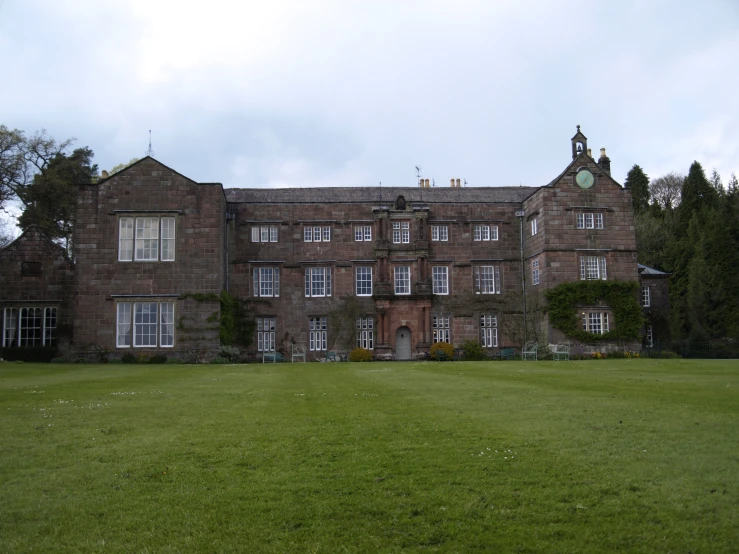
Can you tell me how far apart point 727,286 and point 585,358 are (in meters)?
15.7

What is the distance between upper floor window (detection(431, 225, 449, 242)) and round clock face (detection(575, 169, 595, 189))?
28.0 ft

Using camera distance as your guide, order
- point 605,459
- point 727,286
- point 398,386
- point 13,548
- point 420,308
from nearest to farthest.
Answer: point 13,548 → point 605,459 → point 398,386 → point 420,308 → point 727,286

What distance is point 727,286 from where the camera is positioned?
46.8 metres

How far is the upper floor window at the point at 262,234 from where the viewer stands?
42.4 metres

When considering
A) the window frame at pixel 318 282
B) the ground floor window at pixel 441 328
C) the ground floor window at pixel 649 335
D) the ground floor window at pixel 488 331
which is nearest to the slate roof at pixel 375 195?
the window frame at pixel 318 282

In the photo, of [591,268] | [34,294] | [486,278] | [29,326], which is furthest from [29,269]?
[591,268]

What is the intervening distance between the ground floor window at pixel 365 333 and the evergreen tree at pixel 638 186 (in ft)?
128

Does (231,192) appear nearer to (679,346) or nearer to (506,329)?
(506,329)

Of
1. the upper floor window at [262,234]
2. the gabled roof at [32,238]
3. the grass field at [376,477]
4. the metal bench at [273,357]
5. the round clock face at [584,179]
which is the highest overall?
the round clock face at [584,179]

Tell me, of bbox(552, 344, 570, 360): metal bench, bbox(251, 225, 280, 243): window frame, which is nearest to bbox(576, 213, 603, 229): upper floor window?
bbox(552, 344, 570, 360): metal bench

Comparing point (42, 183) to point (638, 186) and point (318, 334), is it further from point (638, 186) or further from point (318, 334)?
point (638, 186)

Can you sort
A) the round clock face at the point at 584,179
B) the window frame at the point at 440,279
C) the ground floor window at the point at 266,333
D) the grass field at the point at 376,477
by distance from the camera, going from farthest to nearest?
the window frame at the point at 440,279 < the ground floor window at the point at 266,333 < the round clock face at the point at 584,179 < the grass field at the point at 376,477

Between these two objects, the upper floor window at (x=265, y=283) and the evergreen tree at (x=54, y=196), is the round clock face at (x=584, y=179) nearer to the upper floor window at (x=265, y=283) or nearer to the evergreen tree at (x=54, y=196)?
the upper floor window at (x=265, y=283)

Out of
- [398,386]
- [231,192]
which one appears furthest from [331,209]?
[398,386]
